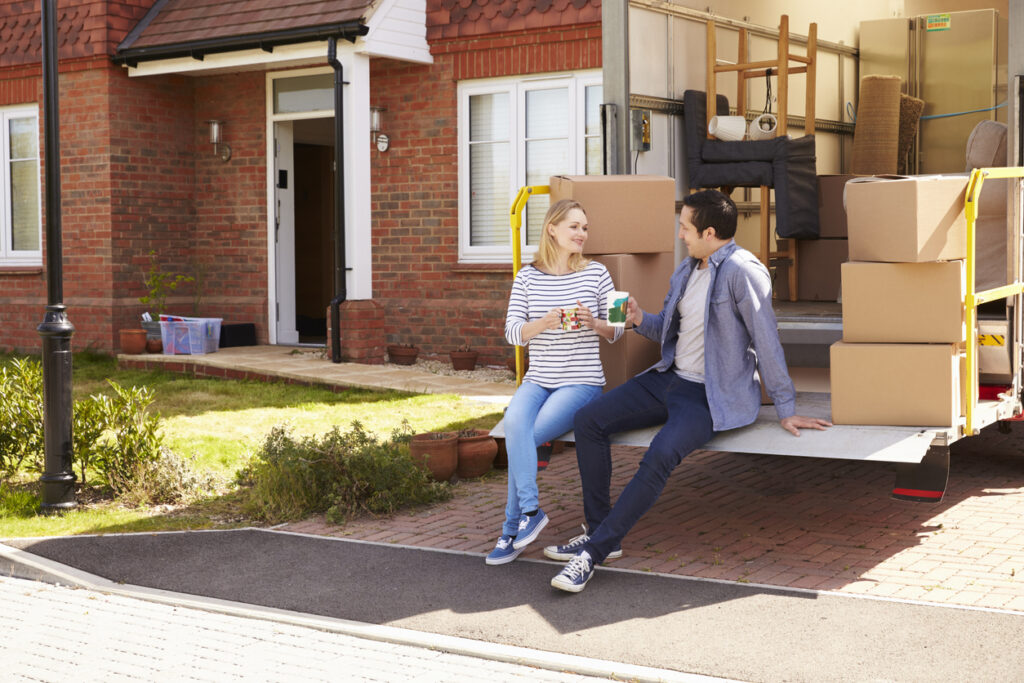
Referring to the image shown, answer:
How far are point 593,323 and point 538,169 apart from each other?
7184 millimetres

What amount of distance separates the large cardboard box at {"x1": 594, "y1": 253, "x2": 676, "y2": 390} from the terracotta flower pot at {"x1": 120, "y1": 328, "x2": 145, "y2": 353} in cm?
829

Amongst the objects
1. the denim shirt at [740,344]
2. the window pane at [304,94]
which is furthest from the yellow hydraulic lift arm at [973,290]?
the window pane at [304,94]

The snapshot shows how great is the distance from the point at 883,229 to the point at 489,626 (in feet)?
7.79

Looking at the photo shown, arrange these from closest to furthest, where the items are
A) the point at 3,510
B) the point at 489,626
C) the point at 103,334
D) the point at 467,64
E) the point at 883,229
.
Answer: the point at 489,626
the point at 883,229
the point at 3,510
the point at 467,64
the point at 103,334

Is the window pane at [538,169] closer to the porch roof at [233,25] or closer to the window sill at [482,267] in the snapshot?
the window sill at [482,267]

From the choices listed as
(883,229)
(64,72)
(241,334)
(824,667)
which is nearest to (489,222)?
(241,334)

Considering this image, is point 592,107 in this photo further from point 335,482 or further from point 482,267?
point 335,482

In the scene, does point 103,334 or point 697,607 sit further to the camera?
point 103,334

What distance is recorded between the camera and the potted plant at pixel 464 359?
12.6 m

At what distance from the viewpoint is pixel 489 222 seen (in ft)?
43.3

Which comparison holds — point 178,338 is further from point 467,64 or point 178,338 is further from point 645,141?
point 645,141

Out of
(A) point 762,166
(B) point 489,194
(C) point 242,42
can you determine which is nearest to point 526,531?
(A) point 762,166

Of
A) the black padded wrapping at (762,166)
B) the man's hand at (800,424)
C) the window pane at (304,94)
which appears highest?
the window pane at (304,94)

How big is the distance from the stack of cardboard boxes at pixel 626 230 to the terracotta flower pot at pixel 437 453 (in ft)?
4.51
